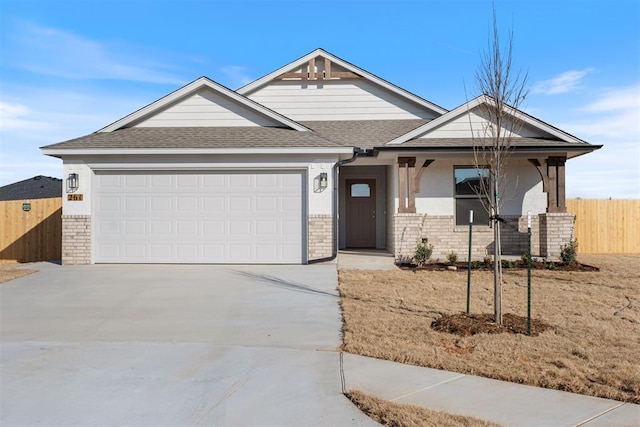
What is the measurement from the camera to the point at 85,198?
41.2 ft

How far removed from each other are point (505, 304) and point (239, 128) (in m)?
9.01

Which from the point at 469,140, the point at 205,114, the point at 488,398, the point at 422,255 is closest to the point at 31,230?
the point at 205,114

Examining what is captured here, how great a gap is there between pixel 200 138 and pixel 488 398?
422 inches

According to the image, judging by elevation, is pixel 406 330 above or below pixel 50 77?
below

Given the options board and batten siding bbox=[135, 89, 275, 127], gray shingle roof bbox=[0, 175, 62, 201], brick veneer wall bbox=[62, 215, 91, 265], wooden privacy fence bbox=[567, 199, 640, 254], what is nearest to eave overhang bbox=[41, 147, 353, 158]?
brick veneer wall bbox=[62, 215, 91, 265]

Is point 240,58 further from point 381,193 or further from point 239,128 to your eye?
point 381,193

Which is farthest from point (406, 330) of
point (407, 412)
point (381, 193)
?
point (381, 193)

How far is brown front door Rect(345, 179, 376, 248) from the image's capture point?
16.9 metres

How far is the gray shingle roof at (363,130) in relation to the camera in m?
14.6

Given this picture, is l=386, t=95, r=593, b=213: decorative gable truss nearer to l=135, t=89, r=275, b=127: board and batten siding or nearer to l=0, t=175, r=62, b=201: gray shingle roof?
l=135, t=89, r=275, b=127: board and batten siding

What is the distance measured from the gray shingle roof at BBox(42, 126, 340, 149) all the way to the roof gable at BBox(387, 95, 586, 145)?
9.27 ft

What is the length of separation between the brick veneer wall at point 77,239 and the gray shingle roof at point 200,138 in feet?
6.37

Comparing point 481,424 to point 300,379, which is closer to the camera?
point 481,424

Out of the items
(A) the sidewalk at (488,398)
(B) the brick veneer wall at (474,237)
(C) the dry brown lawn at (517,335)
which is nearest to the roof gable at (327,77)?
(B) the brick veneer wall at (474,237)
